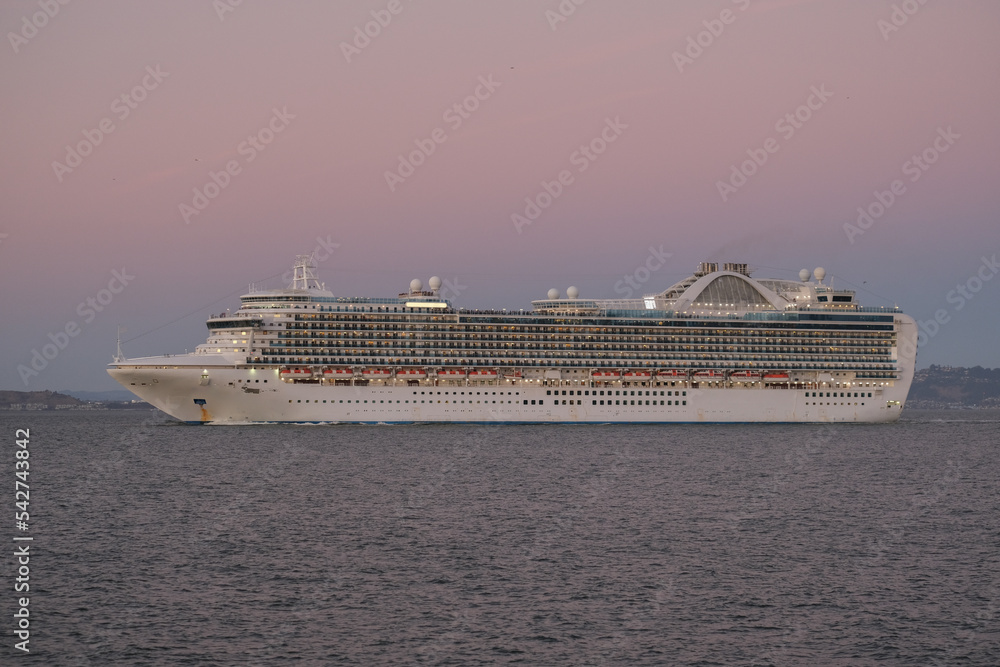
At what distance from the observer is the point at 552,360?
103688mm

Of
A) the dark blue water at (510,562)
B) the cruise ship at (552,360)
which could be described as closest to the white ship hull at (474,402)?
the cruise ship at (552,360)

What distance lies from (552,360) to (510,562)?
66.6m

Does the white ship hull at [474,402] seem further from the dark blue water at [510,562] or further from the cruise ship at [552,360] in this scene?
the dark blue water at [510,562]

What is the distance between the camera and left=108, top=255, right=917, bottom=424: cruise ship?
94188 mm

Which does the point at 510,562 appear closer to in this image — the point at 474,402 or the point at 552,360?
the point at 474,402

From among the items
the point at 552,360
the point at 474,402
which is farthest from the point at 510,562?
the point at 552,360

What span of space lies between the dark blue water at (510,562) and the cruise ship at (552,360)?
83.3 ft

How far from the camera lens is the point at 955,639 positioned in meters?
28.8

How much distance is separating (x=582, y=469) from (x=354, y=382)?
36176 millimetres

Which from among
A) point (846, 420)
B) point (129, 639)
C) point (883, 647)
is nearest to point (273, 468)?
point (129, 639)

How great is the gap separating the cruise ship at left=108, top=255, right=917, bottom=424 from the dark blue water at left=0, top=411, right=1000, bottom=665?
83.3 feet

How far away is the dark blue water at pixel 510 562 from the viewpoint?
2830 centimetres

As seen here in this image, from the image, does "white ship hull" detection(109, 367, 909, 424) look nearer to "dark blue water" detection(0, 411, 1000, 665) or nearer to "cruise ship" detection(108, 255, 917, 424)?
"cruise ship" detection(108, 255, 917, 424)

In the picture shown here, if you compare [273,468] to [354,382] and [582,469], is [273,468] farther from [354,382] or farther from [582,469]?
[354,382]
